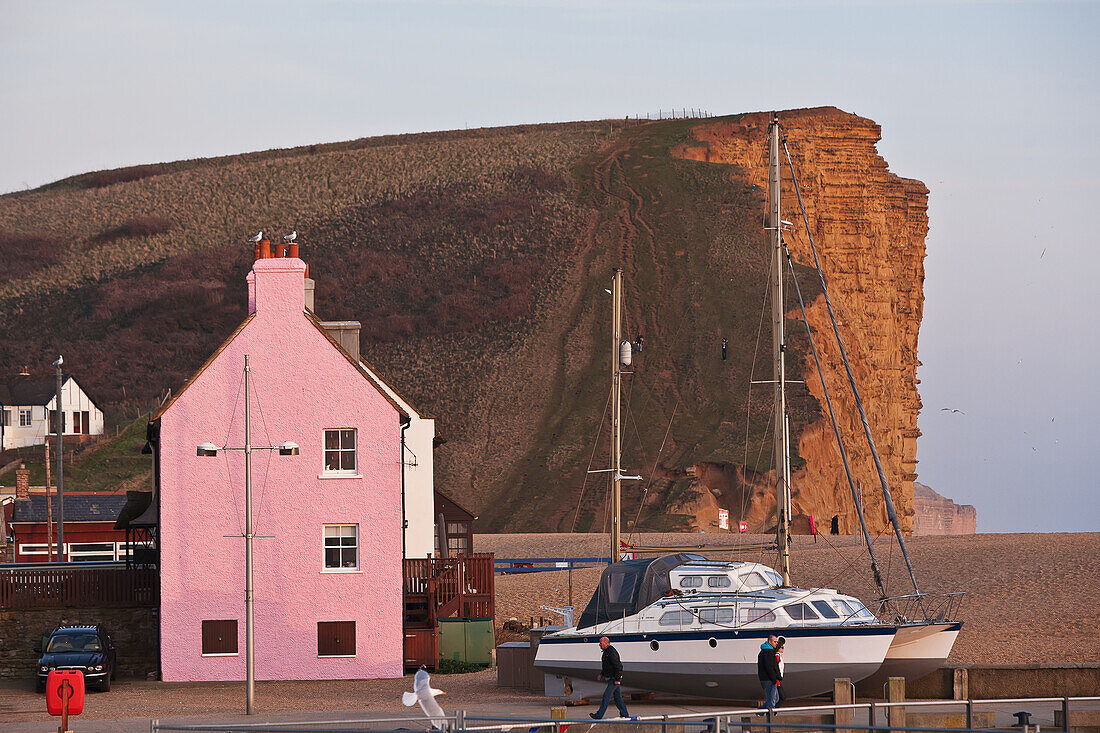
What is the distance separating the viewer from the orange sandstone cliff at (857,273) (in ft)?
319

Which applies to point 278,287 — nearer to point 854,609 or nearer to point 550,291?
point 854,609

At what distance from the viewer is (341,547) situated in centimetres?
3703

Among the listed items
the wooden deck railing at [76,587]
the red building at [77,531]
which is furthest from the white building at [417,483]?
the red building at [77,531]

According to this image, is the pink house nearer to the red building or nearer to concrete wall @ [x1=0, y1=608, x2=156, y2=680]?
concrete wall @ [x1=0, y1=608, x2=156, y2=680]

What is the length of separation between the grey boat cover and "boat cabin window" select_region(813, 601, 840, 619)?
3382 mm

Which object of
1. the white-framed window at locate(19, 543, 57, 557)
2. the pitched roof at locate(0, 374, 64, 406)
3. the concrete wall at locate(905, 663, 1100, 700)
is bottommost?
the concrete wall at locate(905, 663, 1100, 700)

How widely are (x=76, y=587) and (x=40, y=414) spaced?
6324cm

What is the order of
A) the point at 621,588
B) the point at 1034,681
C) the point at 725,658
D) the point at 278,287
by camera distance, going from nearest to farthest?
the point at 1034,681 → the point at 725,658 → the point at 621,588 → the point at 278,287

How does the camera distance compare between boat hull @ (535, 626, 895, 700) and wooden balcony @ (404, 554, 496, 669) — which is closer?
boat hull @ (535, 626, 895, 700)

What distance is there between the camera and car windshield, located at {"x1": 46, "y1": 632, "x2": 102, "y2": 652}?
33.3m

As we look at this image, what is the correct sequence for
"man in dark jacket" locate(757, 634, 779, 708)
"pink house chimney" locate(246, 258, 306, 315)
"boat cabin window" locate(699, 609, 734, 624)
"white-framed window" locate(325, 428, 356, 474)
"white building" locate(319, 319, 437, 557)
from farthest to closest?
"white building" locate(319, 319, 437, 557), "white-framed window" locate(325, 428, 356, 474), "pink house chimney" locate(246, 258, 306, 315), "boat cabin window" locate(699, 609, 734, 624), "man in dark jacket" locate(757, 634, 779, 708)

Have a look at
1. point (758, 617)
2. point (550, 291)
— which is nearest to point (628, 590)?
point (758, 617)

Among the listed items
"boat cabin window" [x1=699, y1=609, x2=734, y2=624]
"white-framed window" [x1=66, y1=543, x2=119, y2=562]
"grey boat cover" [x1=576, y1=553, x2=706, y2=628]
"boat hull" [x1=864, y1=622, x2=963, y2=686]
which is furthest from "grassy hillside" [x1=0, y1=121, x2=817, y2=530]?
"boat hull" [x1=864, y1=622, x2=963, y2=686]

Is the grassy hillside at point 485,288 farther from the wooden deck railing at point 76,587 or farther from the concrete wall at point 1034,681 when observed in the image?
the concrete wall at point 1034,681
